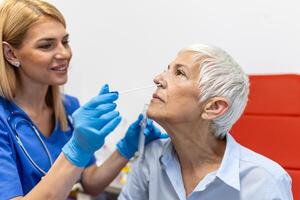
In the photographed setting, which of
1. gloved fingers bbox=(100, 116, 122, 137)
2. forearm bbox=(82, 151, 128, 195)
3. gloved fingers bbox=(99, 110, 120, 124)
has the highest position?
gloved fingers bbox=(99, 110, 120, 124)

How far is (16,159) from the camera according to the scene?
4.10 feet

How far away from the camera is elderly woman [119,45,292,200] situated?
1104mm

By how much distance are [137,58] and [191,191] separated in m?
0.89

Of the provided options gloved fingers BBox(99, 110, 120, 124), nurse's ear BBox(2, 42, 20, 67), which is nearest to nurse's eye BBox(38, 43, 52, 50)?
nurse's ear BBox(2, 42, 20, 67)

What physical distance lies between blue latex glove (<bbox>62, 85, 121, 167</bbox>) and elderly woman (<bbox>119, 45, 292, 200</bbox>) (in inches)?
5.8

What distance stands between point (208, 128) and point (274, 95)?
334 mm

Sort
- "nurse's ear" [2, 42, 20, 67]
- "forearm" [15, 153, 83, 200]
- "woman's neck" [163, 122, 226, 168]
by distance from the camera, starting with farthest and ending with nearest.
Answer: "nurse's ear" [2, 42, 20, 67] → "woman's neck" [163, 122, 226, 168] → "forearm" [15, 153, 83, 200]

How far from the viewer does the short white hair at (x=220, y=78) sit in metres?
1.11

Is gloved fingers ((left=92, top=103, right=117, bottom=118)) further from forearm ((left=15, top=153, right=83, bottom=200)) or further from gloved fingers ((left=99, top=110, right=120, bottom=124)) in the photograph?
forearm ((left=15, top=153, right=83, bottom=200))

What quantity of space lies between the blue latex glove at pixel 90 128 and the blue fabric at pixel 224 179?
0.87 feet

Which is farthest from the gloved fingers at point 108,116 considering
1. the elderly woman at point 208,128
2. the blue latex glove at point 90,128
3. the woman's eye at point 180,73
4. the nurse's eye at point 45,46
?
the nurse's eye at point 45,46

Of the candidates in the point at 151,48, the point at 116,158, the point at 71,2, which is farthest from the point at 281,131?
the point at 71,2

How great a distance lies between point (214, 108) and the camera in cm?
114

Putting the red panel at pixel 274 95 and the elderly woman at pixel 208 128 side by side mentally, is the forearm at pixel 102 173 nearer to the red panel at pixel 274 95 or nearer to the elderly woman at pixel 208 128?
the elderly woman at pixel 208 128
